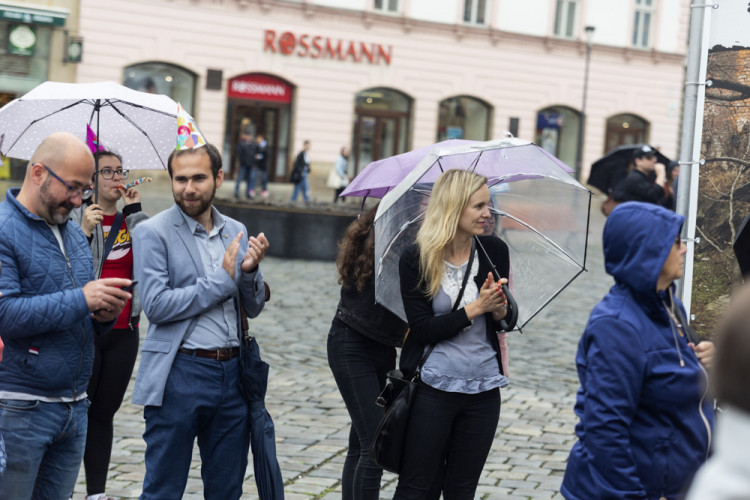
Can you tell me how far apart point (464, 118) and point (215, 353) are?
32.2 meters

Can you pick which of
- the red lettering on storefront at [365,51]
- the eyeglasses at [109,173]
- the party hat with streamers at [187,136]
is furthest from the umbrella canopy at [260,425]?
the red lettering on storefront at [365,51]

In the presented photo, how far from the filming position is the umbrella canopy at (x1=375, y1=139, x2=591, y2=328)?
4711 mm

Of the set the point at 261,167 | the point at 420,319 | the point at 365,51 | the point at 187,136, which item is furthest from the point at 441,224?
the point at 365,51

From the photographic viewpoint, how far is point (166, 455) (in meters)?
4.15

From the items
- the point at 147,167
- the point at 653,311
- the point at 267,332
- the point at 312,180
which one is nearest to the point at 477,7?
the point at 312,180

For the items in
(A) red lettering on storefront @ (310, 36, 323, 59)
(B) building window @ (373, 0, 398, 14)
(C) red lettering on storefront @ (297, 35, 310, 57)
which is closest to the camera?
(C) red lettering on storefront @ (297, 35, 310, 57)

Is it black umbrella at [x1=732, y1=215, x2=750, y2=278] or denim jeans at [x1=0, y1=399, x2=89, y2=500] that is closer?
denim jeans at [x1=0, y1=399, x2=89, y2=500]

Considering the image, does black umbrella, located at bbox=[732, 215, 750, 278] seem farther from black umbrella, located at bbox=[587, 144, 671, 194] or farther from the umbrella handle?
black umbrella, located at bbox=[587, 144, 671, 194]

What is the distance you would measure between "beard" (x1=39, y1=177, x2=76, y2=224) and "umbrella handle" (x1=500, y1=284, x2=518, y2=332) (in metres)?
1.68

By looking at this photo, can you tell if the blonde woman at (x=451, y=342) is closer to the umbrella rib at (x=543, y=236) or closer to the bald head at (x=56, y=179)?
the umbrella rib at (x=543, y=236)

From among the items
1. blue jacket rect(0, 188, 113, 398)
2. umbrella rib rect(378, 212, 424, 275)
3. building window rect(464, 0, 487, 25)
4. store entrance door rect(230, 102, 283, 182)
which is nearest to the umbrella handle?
umbrella rib rect(378, 212, 424, 275)

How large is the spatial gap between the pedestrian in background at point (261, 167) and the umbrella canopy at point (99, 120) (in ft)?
75.6

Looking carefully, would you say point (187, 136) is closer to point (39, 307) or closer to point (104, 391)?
point (39, 307)

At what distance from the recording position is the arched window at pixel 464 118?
35375 millimetres
